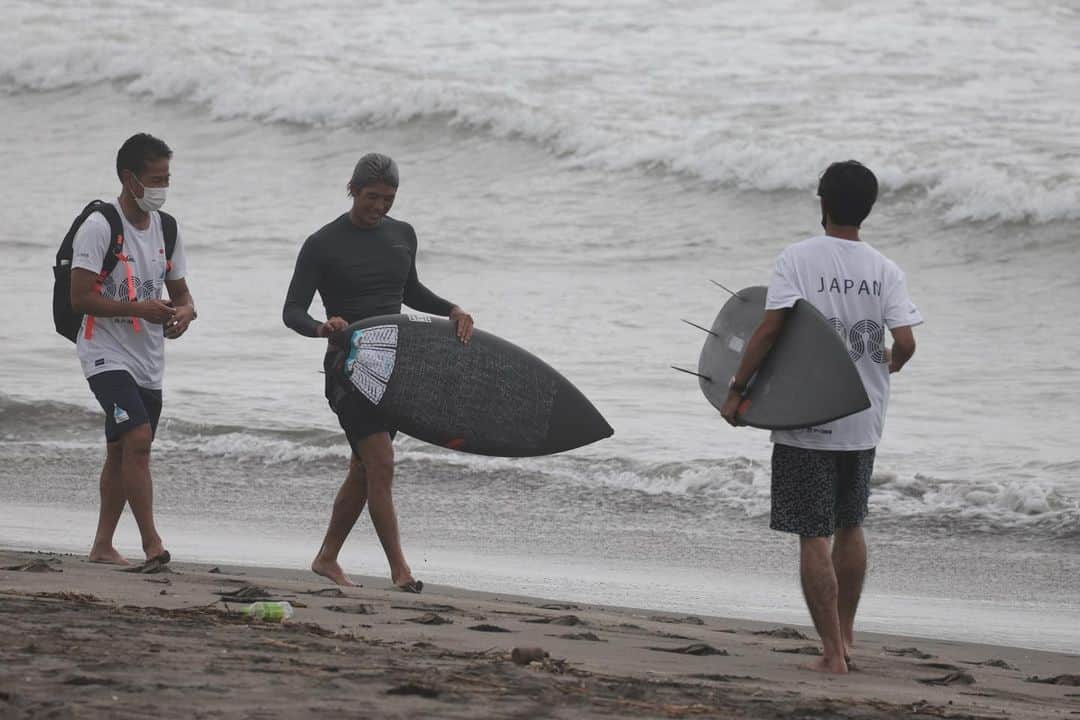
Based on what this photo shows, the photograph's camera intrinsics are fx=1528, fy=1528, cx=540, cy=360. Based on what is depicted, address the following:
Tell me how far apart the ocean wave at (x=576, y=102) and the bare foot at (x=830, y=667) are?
12315 millimetres

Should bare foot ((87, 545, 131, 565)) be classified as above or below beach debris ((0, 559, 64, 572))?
above

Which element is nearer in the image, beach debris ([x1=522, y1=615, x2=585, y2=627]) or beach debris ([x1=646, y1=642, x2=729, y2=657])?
beach debris ([x1=646, y1=642, x2=729, y2=657])

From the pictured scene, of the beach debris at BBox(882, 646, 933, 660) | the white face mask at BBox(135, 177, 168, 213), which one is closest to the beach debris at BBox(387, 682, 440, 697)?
the beach debris at BBox(882, 646, 933, 660)

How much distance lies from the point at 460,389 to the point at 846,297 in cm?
191

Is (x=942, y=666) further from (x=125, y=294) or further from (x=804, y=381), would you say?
(x=125, y=294)

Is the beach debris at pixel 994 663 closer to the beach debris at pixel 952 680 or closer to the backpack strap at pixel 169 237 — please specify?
the beach debris at pixel 952 680

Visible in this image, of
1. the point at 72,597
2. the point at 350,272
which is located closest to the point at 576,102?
the point at 350,272

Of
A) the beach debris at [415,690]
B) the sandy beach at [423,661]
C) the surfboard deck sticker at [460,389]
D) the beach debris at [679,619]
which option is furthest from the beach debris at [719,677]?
the surfboard deck sticker at [460,389]

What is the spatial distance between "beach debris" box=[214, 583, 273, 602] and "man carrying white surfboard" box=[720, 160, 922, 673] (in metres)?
1.57

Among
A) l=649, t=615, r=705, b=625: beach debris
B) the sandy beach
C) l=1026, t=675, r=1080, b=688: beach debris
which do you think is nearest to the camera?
the sandy beach

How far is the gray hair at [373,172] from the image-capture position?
18.1 feet

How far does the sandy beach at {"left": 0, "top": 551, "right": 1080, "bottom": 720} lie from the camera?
3.07 meters

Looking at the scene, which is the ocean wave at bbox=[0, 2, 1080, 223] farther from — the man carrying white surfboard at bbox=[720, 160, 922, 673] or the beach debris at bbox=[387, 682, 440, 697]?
the beach debris at bbox=[387, 682, 440, 697]

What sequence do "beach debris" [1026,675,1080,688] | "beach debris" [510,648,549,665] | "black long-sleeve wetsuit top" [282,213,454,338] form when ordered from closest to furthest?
1. "beach debris" [510,648,549,665]
2. "beach debris" [1026,675,1080,688]
3. "black long-sleeve wetsuit top" [282,213,454,338]
